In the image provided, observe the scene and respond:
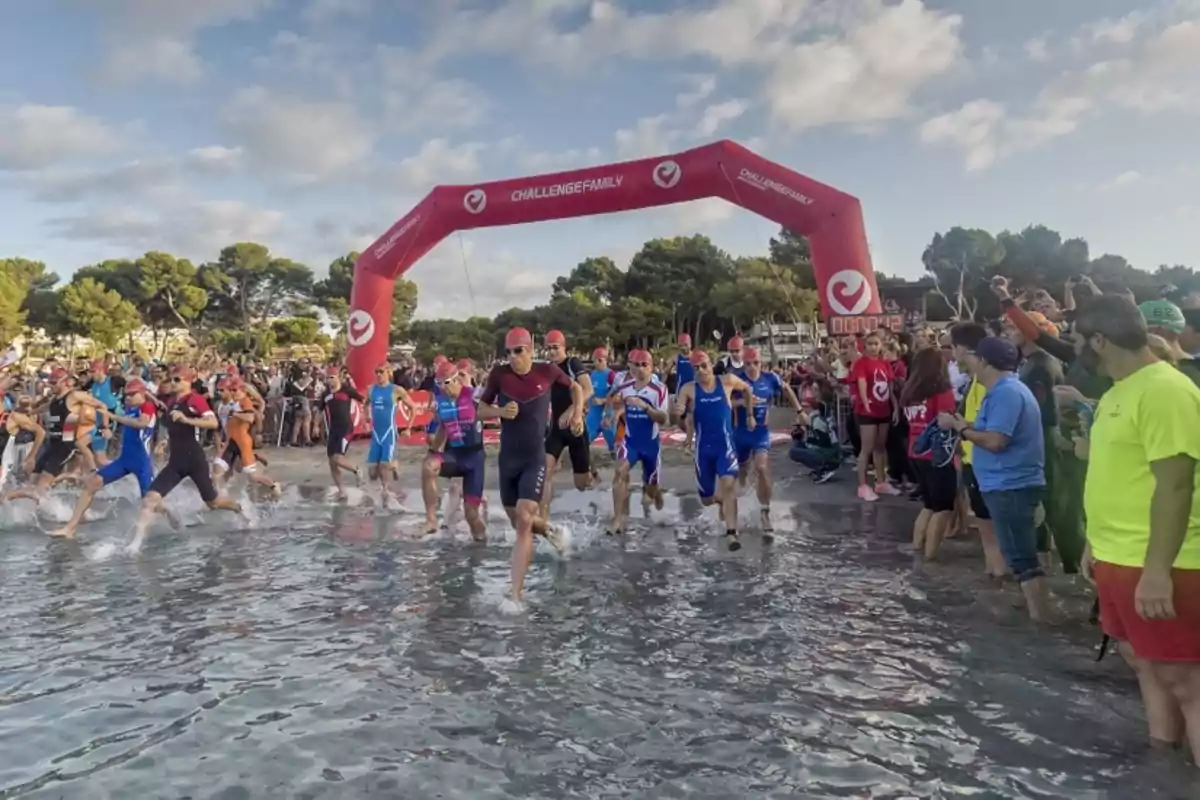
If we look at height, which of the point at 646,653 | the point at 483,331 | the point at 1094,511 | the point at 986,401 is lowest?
the point at 646,653

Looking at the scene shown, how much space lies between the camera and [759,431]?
9.20m

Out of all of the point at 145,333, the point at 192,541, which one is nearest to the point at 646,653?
the point at 192,541

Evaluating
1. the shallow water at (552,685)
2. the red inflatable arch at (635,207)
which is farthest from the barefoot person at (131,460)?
the red inflatable arch at (635,207)

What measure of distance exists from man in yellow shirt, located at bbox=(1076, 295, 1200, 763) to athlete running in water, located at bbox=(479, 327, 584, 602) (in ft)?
12.9

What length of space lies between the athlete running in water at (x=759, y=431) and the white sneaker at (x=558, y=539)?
1796 millimetres

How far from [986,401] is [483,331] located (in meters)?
60.1

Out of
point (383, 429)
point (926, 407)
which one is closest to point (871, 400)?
point (926, 407)

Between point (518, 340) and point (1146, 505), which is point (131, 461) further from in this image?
point (1146, 505)

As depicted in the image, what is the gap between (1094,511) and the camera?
3371 mm

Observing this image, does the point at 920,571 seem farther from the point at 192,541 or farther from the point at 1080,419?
the point at 192,541

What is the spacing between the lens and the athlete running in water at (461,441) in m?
8.50

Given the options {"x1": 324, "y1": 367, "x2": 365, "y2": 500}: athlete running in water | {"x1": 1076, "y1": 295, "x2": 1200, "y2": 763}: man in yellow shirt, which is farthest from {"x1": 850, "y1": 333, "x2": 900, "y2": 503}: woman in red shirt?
{"x1": 1076, "y1": 295, "x2": 1200, "y2": 763}: man in yellow shirt

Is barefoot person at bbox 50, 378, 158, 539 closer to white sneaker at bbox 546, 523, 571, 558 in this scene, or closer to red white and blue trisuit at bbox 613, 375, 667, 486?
white sneaker at bbox 546, 523, 571, 558

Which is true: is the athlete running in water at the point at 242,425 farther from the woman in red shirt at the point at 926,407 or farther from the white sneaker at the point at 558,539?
the woman in red shirt at the point at 926,407
